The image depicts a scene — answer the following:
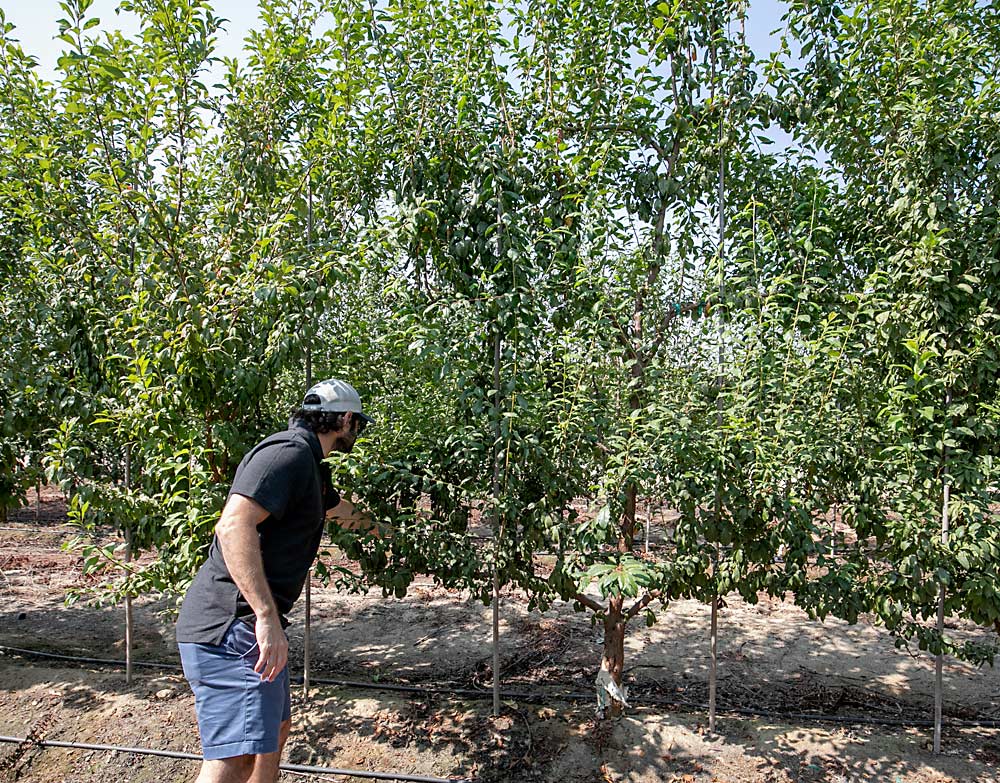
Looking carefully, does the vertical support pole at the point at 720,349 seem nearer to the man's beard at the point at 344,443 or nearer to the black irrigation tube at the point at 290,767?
the black irrigation tube at the point at 290,767

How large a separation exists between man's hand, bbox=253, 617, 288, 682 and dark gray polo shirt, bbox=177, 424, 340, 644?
0.13m

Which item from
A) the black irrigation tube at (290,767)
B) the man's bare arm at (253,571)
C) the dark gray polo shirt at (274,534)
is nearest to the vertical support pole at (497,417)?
the black irrigation tube at (290,767)

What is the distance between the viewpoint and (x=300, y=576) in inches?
89.5

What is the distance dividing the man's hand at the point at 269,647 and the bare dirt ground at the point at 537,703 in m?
1.99

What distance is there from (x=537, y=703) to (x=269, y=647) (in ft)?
8.90

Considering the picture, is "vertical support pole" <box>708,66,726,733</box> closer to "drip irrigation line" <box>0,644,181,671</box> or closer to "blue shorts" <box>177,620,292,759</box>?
"blue shorts" <box>177,620,292,759</box>

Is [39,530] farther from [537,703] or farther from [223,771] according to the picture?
[223,771]

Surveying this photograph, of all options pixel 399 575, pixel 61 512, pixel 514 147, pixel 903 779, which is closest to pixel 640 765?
pixel 903 779

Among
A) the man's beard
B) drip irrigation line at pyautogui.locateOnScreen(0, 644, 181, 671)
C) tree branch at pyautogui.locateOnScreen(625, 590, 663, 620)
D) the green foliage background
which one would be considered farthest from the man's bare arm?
drip irrigation line at pyautogui.locateOnScreen(0, 644, 181, 671)

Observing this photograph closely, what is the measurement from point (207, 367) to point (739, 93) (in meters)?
3.12

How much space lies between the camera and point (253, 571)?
2004mm

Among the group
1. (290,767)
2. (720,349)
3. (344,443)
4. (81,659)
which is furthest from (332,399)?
(81,659)

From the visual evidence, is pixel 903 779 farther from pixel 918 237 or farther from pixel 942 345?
pixel 918 237

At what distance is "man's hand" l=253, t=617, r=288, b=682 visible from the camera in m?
2.00
